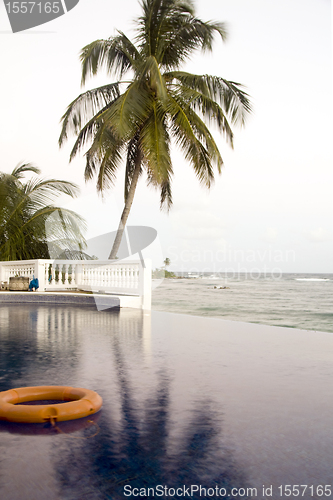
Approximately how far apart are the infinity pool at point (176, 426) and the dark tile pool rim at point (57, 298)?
591cm

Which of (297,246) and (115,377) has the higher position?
(297,246)

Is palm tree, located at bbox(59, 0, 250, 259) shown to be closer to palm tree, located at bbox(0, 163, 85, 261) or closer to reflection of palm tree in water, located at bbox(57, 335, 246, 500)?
palm tree, located at bbox(0, 163, 85, 261)

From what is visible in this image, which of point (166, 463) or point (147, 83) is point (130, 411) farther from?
point (147, 83)

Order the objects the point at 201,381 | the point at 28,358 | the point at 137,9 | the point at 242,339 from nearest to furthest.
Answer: the point at 201,381 → the point at 28,358 → the point at 242,339 → the point at 137,9

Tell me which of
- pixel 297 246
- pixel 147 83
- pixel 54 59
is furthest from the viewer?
pixel 297 246

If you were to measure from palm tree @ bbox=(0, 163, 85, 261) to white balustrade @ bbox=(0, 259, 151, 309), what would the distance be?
125 cm

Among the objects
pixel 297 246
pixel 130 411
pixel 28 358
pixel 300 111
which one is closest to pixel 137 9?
pixel 28 358

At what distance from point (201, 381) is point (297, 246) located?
41752 millimetres

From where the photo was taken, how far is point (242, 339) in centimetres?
643

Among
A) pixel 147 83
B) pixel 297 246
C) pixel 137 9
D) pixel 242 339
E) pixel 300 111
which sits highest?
pixel 300 111

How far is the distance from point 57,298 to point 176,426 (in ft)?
36.9

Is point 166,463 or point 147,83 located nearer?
point 166,463

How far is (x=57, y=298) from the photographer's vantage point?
44.0ft

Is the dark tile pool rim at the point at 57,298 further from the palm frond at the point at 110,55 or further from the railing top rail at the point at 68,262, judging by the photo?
the palm frond at the point at 110,55
